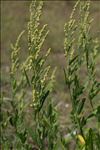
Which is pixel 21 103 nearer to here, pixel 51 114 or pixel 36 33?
pixel 51 114

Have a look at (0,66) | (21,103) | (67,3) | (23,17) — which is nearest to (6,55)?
(0,66)

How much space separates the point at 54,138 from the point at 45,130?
0.12 meters

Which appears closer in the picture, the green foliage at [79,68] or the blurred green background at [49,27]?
the green foliage at [79,68]

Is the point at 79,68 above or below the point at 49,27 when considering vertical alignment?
below

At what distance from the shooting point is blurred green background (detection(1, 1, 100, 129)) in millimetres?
7566

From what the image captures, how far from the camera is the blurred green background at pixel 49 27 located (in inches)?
298

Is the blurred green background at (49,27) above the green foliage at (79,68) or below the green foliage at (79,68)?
above

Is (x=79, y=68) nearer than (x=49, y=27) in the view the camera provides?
Yes

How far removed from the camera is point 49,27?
32.1 ft

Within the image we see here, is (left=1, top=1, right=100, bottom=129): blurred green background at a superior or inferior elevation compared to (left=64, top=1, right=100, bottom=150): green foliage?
superior

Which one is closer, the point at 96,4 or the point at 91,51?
the point at 91,51

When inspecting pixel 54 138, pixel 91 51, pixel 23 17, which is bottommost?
pixel 54 138

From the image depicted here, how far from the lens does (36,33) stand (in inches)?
123

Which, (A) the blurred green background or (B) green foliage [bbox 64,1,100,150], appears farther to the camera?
(A) the blurred green background
